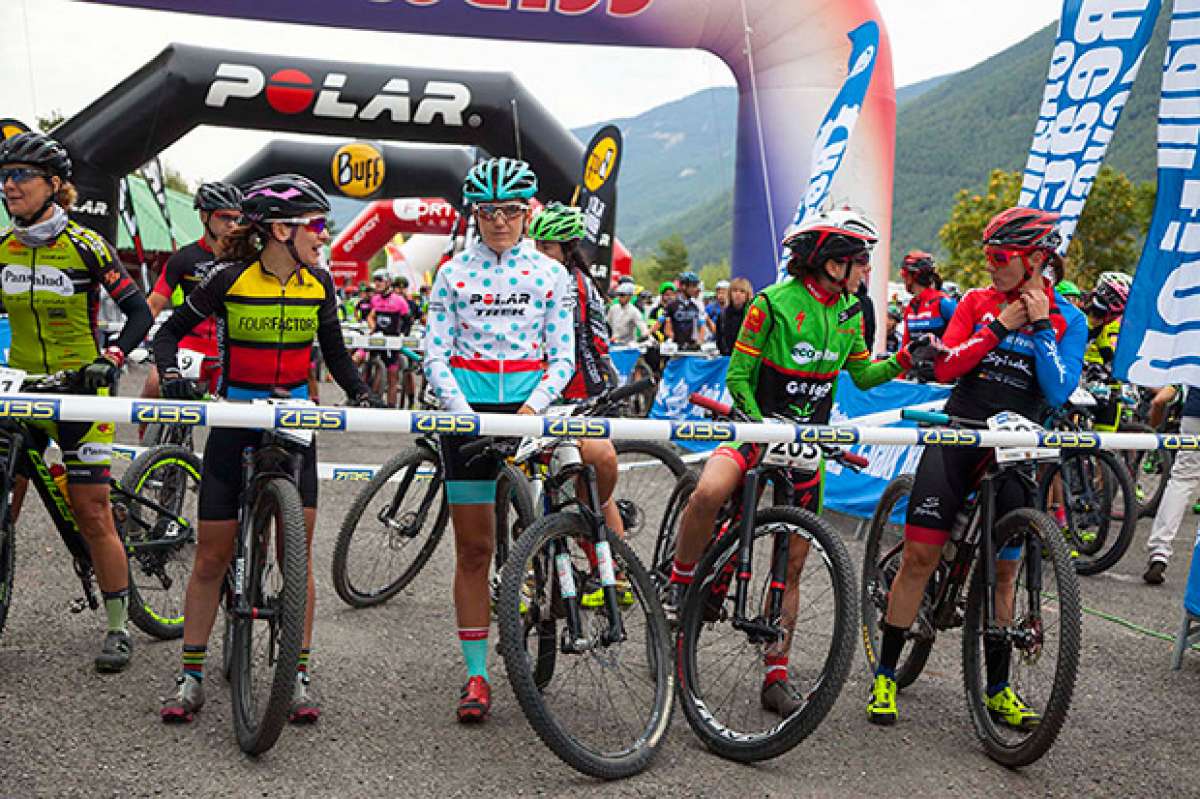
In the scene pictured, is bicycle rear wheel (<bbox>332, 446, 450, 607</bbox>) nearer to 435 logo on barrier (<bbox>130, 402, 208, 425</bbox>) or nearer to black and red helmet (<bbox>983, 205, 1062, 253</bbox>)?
435 logo on barrier (<bbox>130, 402, 208, 425</bbox>)

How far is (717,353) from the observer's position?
1608 cm

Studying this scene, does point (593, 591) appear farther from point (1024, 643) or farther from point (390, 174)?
point (390, 174)

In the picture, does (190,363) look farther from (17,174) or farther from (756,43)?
(756,43)

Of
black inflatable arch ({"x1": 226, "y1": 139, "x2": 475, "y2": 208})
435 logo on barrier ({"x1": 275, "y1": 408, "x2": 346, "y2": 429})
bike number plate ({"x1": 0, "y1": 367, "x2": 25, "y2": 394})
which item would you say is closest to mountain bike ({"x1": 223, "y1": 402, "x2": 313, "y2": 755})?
435 logo on barrier ({"x1": 275, "y1": 408, "x2": 346, "y2": 429})

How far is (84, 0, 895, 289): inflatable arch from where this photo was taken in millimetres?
12750

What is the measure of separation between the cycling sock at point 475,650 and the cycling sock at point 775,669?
3.72ft

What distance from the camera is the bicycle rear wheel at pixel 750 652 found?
380cm

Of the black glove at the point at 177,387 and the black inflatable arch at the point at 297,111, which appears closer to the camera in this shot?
the black glove at the point at 177,387

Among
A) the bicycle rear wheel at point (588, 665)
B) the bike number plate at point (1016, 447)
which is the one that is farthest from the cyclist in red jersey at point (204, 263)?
the bike number plate at point (1016, 447)

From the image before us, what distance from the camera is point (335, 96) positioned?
572 inches

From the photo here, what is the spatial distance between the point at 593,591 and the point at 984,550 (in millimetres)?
1570


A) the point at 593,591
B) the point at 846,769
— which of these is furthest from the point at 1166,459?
the point at 593,591

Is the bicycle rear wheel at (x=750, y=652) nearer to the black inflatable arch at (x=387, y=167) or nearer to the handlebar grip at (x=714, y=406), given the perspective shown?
the handlebar grip at (x=714, y=406)

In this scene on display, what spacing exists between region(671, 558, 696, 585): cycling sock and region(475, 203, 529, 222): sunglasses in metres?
1.65
